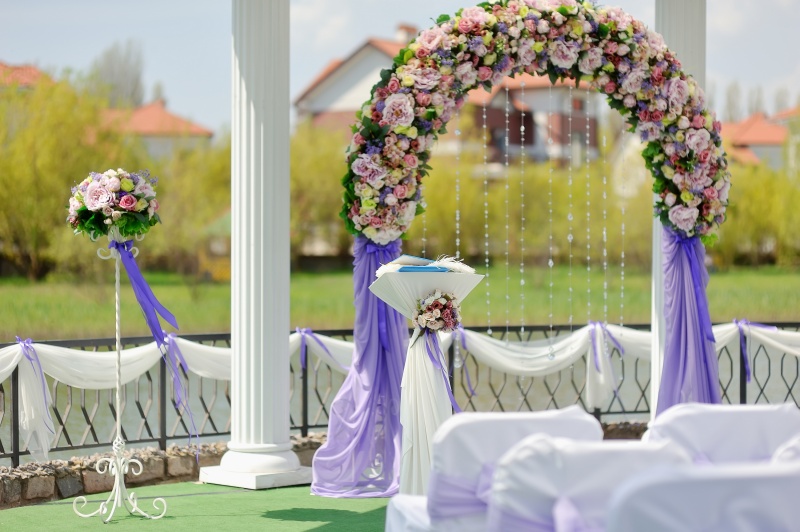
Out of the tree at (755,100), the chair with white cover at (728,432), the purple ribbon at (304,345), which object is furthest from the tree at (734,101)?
the chair with white cover at (728,432)

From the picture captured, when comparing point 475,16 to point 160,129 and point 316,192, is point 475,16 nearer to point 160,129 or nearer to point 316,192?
point 160,129

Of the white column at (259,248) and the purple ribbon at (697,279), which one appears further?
the purple ribbon at (697,279)

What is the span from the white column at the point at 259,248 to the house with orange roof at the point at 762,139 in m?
26.6

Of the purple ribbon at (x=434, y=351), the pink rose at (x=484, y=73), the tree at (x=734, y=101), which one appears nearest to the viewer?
the purple ribbon at (x=434, y=351)

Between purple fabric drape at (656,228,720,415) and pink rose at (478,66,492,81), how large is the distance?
1492 millimetres

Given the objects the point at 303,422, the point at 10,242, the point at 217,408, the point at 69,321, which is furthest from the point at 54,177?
the point at 303,422

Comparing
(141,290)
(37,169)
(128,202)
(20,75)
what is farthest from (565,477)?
(20,75)

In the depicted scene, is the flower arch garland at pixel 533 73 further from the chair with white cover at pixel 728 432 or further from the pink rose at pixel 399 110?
the chair with white cover at pixel 728 432

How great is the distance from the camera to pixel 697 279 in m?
7.02

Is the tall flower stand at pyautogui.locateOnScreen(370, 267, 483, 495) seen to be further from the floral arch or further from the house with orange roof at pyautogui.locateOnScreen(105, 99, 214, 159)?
the house with orange roof at pyautogui.locateOnScreen(105, 99, 214, 159)

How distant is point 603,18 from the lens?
6.96 metres

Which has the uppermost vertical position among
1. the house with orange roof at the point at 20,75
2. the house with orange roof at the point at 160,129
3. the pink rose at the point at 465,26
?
the house with orange roof at the point at 20,75

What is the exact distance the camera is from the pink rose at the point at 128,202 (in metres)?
5.64

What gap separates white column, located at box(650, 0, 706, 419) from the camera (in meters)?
7.34
